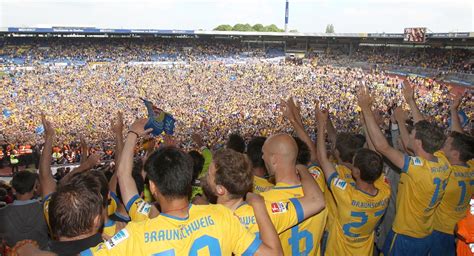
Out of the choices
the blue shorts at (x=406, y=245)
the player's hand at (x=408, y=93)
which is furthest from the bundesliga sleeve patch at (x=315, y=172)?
the player's hand at (x=408, y=93)

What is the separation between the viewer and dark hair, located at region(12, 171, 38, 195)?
3.17 metres

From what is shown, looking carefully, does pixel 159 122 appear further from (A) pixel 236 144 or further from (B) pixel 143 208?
(A) pixel 236 144

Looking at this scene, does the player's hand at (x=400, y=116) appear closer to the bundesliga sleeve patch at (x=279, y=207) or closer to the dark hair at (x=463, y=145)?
the dark hair at (x=463, y=145)

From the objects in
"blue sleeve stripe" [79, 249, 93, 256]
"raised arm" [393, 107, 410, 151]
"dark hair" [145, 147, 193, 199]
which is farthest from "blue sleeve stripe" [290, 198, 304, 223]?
"raised arm" [393, 107, 410, 151]

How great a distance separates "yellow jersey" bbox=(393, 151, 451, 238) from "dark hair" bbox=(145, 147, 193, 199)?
189 centimetres

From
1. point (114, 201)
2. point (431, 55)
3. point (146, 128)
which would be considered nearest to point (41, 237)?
point (114, 201)

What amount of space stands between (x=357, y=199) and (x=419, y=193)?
626 millimetres

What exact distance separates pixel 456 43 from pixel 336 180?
118 feet

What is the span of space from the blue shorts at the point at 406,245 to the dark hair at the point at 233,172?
1982 mm

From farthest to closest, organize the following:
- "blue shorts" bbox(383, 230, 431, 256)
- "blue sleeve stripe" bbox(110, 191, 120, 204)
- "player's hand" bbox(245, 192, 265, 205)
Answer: "blue shorts" bbox(383, 230, 431, 256), "blue sleeve stripe" bbox(110, 191, 120, 204), "player's hand" bbox(245, 192, 265, 205)

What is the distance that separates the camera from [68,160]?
1280 cm

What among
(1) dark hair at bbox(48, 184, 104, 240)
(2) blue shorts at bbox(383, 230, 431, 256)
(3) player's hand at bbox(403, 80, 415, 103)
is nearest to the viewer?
(1) dark hair at bbox(48, 184, 104, 240)

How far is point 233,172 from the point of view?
2.11 metres

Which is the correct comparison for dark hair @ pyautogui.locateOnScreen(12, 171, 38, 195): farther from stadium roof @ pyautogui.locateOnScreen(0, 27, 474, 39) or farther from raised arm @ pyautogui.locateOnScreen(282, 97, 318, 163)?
stadium roof @ pyautogui.locateOnScreen(0, 27, 474, 39)
